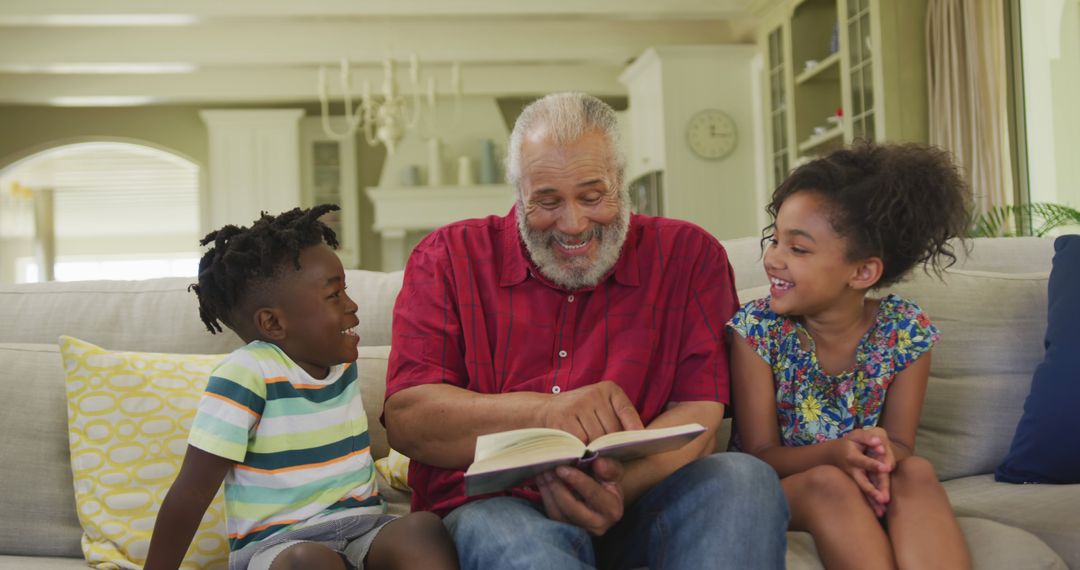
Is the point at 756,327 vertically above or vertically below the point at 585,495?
above

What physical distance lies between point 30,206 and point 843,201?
40.3ft

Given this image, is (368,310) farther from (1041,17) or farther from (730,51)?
(730,51)

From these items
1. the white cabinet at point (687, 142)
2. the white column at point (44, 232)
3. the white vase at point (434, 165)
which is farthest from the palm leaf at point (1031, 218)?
the white column at point (44, 232)

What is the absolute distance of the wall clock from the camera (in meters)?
7.09

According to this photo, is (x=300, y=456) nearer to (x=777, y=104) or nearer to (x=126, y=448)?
(x=126, y=448)

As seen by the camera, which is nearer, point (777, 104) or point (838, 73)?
point (838, 73)

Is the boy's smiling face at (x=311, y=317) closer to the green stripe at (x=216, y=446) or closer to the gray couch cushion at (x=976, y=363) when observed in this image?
the green stripe at (x=216, y=446)

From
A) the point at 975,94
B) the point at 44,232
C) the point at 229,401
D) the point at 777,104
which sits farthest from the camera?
the point at 44,232

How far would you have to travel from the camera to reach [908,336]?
166cm

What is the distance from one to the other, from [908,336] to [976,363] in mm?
378

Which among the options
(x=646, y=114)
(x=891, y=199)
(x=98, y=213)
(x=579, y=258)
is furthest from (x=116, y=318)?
(x=98, y=213)

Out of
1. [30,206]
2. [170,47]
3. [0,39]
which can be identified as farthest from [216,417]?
[30,206]

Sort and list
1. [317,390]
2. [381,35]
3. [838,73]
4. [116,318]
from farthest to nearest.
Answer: [381,35], [838,73], [116,318], [317,390]

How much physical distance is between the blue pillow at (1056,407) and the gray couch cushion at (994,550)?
1.00 feet
